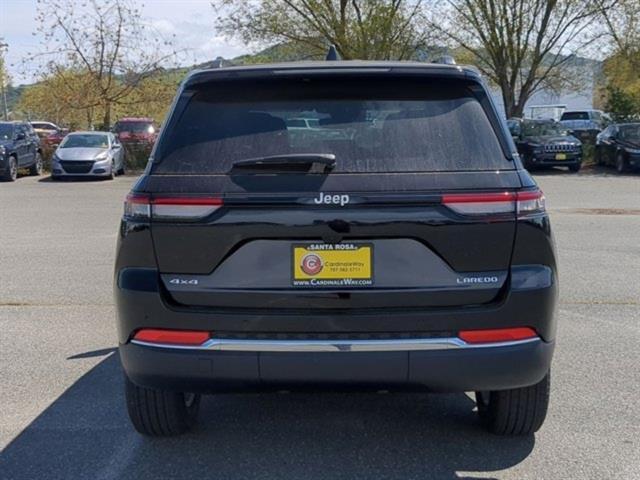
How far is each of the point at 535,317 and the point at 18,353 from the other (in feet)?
12.9

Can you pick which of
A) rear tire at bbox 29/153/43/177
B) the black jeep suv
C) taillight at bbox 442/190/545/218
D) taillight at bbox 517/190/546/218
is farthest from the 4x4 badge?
rear tire at bbox 29/153/43/177

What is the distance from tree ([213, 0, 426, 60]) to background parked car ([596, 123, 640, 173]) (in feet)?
28.8

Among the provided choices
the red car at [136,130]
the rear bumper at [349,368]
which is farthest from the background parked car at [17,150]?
the rear bumper at [349,368]

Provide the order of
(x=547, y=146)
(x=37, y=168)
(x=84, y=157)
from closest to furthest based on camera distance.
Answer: (x=84, y=157), (x=547, y=146), (x=37, y=168)

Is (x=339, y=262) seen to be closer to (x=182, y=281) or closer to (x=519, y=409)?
(x=182, y=281)

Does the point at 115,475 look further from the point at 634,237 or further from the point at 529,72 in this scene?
the point at 529,72

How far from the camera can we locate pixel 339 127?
10.9 ft

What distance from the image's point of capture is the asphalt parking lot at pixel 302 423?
3633 millimetres

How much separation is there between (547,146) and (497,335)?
21672 mm

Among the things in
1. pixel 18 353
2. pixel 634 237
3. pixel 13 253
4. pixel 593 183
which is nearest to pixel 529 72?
pixel 593 183

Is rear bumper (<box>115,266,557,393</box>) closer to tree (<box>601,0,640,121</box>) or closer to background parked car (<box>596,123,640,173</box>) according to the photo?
background parked car (<box>596,123,640,173</box>)

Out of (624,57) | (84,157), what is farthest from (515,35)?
(84,157)

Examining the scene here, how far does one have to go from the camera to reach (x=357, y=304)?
10.4 ft

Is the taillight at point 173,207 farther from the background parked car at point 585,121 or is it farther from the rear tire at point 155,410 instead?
the background parked car at point 585,121
